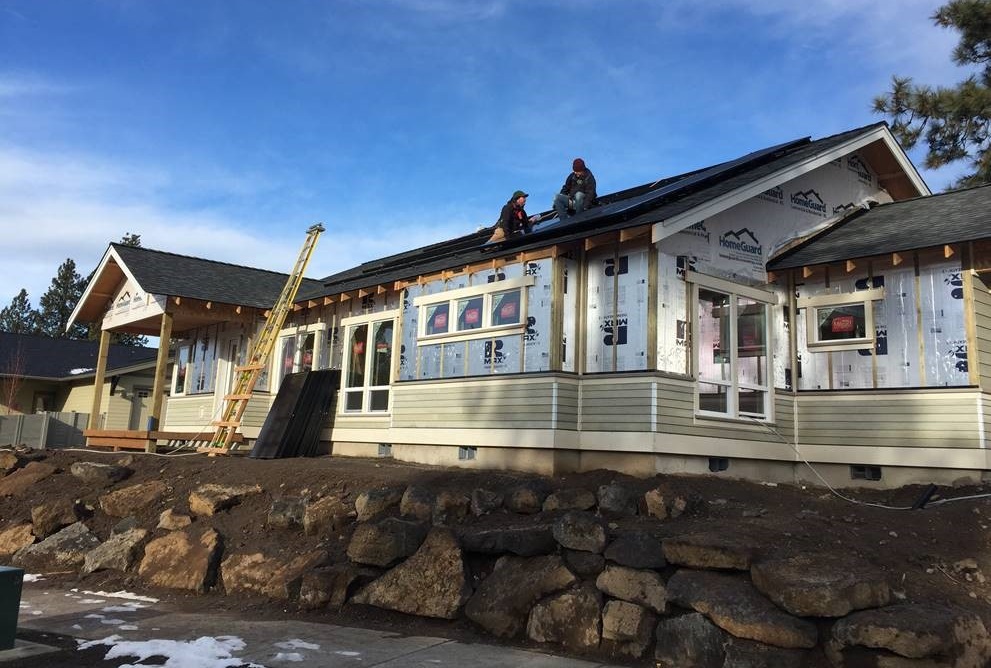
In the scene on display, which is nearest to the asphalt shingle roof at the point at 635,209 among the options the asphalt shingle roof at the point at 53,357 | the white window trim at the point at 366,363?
the white window trim at the point at 366,363

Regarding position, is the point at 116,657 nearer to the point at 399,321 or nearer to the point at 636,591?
the point at 636,591

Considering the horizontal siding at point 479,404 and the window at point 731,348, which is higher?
the window at point 731,348

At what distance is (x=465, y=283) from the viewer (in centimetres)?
1338

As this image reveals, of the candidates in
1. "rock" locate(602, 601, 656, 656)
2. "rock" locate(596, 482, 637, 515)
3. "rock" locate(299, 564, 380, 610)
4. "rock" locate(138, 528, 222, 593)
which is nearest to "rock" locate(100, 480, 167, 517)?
"rock" locate(138, 528, 222, 593)

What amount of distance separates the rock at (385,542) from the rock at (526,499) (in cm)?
112

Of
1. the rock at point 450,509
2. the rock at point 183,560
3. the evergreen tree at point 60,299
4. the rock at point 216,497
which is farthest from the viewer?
the evergreen tree at point 60,299

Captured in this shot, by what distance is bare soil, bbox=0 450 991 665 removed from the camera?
7.27 metres

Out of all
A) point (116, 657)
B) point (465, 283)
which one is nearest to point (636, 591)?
point (116, 657)

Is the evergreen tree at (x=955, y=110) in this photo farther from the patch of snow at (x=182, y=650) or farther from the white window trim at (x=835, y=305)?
the patch of snow at (x=182, y=650)

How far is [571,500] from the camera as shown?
9.11 metres

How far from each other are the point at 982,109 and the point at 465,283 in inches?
641

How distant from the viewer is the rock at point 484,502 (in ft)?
30.9

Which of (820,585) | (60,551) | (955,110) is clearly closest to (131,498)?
(60,551)

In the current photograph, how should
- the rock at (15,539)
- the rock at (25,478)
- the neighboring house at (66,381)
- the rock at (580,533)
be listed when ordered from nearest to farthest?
the rock at (580,533), the rock at (15,539), the rock at (25,478), the neighboring house at (66,381)
